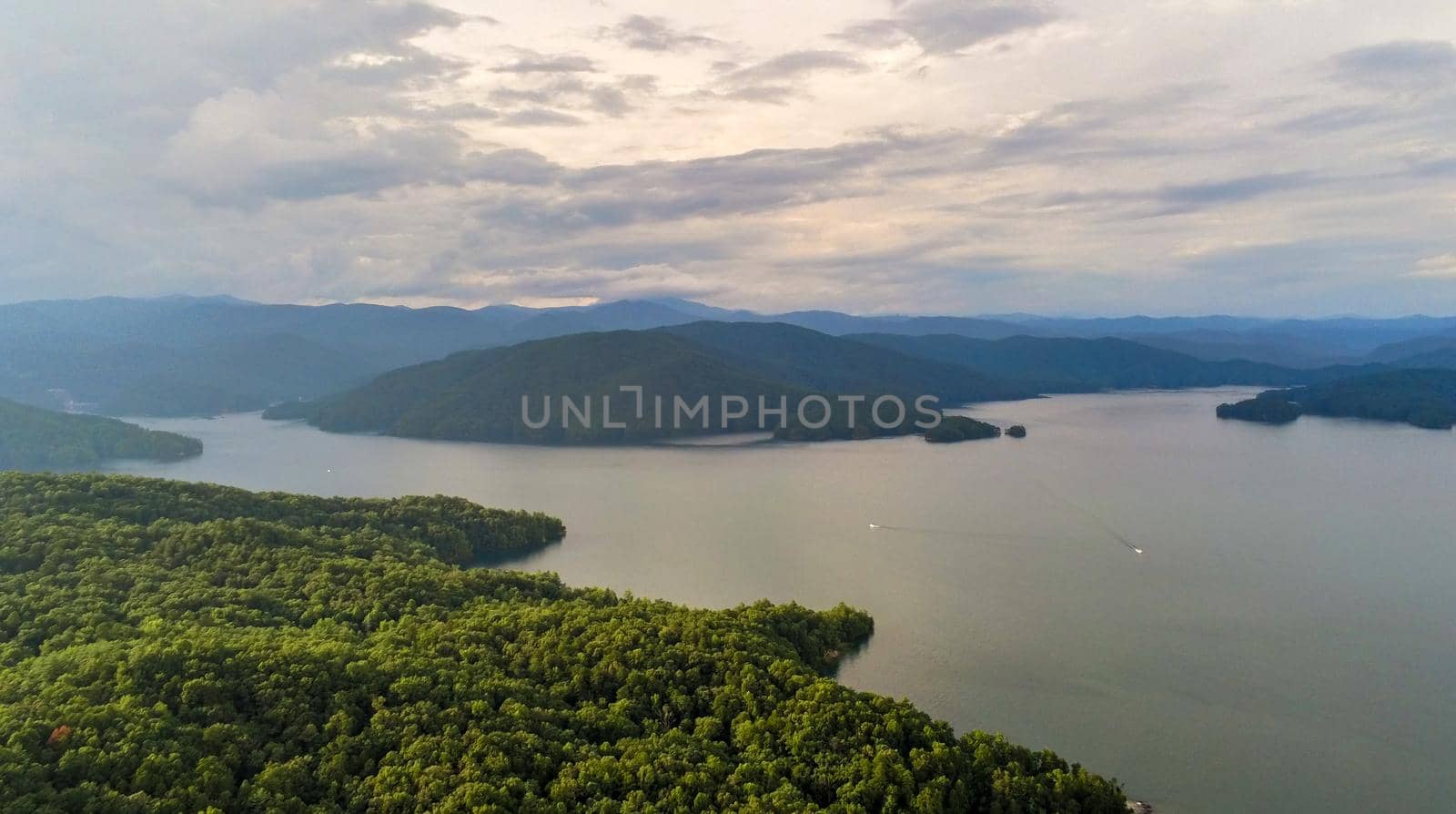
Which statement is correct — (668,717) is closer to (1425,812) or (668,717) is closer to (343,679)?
(343,679)

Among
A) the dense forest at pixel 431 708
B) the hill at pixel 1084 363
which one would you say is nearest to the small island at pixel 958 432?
the dense forest at pixel 431 708

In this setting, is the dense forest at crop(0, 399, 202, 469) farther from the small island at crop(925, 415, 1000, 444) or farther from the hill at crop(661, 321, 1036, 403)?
the small island at crop(925, 415, 1000, 444)

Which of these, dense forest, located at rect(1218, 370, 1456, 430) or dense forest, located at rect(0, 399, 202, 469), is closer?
dense forest, located at rect(0, 399, 202, 469)

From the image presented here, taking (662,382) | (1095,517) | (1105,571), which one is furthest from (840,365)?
(1105,571)

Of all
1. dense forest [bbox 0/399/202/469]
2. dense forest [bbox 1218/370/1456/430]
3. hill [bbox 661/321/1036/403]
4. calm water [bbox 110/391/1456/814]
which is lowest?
calm water [bbox 110/391/1456/814]

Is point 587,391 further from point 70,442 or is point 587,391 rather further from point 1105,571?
point 1105,571

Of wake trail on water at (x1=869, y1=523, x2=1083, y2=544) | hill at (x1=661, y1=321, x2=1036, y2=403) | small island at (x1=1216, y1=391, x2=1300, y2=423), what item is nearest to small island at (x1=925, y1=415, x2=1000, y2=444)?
hill at (x1=661, y1=321, x2=1036, y2=403)
